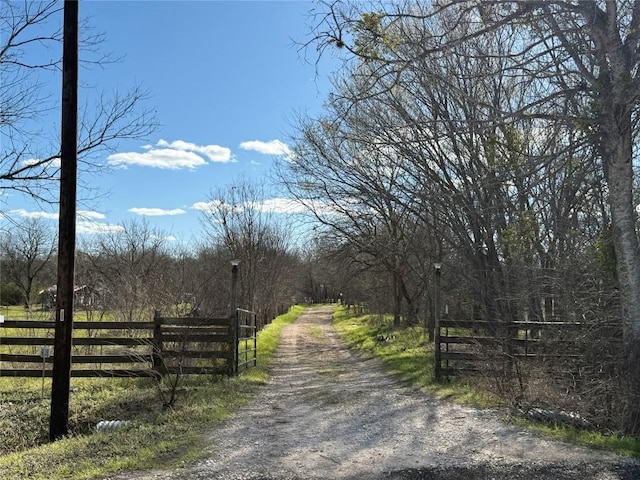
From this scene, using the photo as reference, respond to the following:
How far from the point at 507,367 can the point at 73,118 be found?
30.2 ft

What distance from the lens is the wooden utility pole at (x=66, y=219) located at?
808cm

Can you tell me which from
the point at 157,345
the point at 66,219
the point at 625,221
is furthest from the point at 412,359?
the point at 66,219

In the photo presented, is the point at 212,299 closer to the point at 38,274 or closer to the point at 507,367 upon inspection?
the point at 507,367

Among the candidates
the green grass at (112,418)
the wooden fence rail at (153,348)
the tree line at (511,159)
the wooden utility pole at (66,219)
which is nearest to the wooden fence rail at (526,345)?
the tree line at (511,159)

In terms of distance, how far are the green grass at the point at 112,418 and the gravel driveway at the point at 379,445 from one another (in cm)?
44

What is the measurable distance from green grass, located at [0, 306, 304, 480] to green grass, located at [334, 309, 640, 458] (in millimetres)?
3934

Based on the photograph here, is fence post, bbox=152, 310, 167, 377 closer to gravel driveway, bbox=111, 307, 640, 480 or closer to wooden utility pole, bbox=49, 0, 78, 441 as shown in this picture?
gravel driveway, bbox=111, 307, 640, 480

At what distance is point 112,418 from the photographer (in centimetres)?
928

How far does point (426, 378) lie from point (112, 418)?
7.11 meters

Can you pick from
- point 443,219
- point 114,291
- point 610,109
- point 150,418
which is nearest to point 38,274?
point 114,291

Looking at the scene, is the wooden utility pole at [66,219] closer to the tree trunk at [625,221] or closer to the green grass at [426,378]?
the green grass at [426,378]

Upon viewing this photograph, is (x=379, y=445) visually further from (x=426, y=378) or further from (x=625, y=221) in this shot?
(x=426, y=378)

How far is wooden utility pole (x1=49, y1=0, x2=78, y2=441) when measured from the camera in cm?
808

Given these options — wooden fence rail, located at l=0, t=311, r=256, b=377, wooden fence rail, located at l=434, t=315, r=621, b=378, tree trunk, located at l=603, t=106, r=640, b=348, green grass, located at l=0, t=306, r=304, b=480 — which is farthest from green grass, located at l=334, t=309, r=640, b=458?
wooden fence rail, located at l=0, t=311, r=256, b=377
